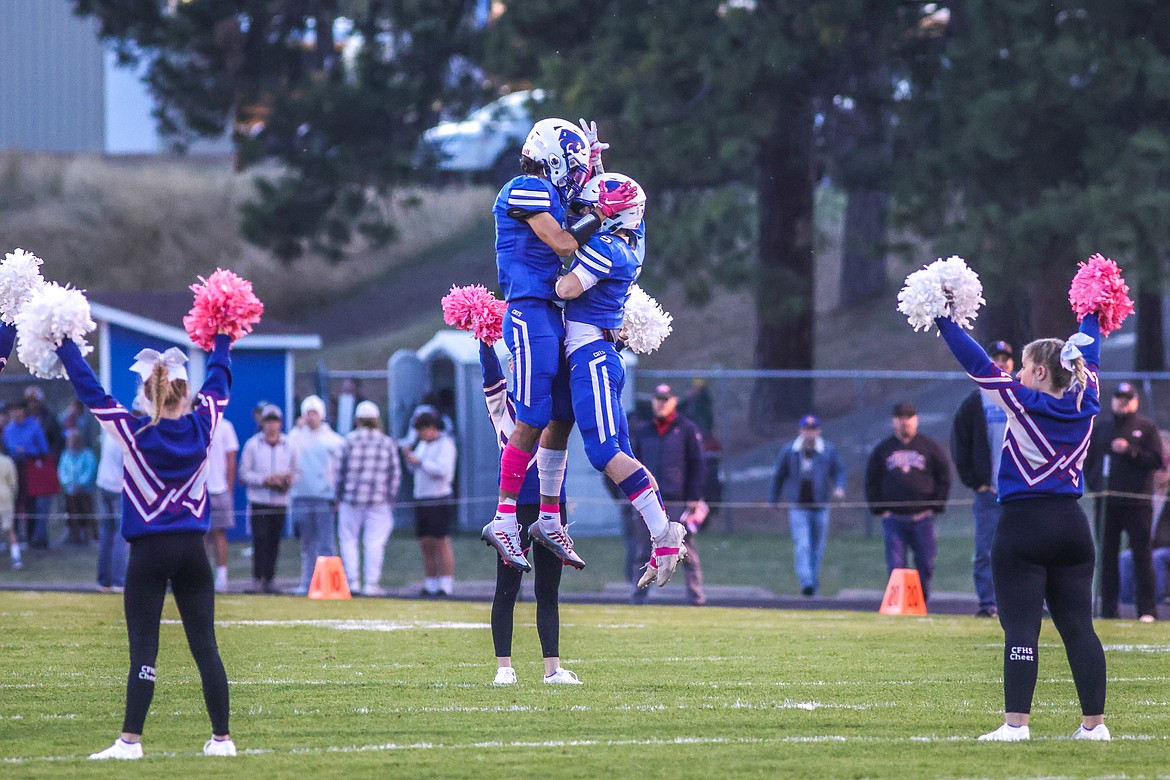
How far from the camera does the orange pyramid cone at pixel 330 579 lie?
18.0 meters

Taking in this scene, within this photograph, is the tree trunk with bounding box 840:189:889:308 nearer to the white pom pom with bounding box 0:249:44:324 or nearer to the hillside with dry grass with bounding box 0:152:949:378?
the hillside with dry grass with bounding box 0:152:949:378

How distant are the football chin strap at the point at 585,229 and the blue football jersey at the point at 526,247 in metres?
0.11

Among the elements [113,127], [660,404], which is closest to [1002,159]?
[660,404]

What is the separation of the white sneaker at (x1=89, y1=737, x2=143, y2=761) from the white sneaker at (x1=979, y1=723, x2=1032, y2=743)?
12.2ft

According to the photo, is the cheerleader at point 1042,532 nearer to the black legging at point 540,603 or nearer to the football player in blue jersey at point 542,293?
the football player in blue jersey at point 542,293

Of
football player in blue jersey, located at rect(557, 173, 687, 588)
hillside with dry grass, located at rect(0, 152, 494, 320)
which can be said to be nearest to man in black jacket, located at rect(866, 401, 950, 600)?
football player in blue jersey, located at rect(557, 173, 687, 588)

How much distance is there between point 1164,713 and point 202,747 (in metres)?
4.81

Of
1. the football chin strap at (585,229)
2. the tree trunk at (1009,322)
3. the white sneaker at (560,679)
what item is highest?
the tree trunk at (1009,322)

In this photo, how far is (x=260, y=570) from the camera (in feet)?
63.9

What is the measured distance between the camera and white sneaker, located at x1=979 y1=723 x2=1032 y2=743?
770 centimetres

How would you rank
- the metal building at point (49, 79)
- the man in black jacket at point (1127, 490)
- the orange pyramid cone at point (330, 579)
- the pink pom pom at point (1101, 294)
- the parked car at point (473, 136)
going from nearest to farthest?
the pink pom pom at point (1101, 294) → the man in black jacket at point (1127, 490) → the orange pyramid cone at point (330, 579) → the parked car at point (473, 136) → the metal building at point (49, 79)

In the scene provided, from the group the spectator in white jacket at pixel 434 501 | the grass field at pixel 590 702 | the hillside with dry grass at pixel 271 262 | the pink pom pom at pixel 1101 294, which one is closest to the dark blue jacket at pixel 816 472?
the spectator in white jacket at pixel 434 501

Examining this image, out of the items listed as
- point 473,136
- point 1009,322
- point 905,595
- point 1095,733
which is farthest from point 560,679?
point 473,136

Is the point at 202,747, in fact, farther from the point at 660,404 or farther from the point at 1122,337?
the point at 1122,337
